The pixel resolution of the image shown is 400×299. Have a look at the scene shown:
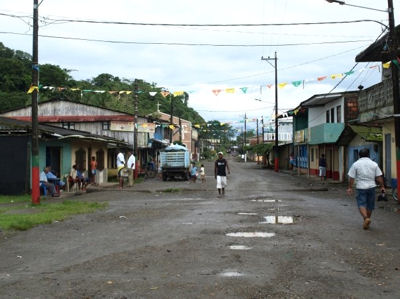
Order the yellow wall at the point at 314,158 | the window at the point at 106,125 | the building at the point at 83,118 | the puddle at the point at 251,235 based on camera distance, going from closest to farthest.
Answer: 1. the puddle at the point at 251,235
2. the building at the point at 83,118
3. the window at the point at 106,125
4. the yellow wall at the point at 314,158

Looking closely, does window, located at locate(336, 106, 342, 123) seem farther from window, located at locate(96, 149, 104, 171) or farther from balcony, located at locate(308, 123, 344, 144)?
window, located at locate(96, 149, 104, 171)

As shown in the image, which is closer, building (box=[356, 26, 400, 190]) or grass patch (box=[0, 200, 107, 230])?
grass patch (box=[0, 200, 107, 230])

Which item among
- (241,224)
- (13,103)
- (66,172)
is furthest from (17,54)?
(241,224)

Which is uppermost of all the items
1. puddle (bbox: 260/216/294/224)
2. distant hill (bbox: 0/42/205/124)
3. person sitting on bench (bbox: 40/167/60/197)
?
distant hill (bbox: 0/42/205/124)

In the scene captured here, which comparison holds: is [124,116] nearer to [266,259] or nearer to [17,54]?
[17,54]

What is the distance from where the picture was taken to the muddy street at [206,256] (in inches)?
228

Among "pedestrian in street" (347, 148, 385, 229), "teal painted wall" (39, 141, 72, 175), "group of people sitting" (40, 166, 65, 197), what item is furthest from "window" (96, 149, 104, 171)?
"pedestrian in street" (347, 148, 385, 229)

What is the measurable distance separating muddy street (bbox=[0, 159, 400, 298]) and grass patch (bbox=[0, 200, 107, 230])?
1.60ft

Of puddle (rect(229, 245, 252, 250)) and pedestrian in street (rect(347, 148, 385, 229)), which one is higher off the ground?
pedestrian in street (rect(347, 148, 385, 229))

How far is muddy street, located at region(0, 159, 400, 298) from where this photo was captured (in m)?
5.79

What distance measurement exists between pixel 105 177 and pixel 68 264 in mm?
25025

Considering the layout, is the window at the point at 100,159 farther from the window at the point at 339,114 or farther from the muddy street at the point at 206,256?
the muddy street at the point at 206,256

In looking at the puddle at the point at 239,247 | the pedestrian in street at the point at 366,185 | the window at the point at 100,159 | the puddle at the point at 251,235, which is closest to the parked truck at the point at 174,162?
the window at the point at 100,159

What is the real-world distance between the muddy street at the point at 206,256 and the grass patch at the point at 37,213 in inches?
19.2
